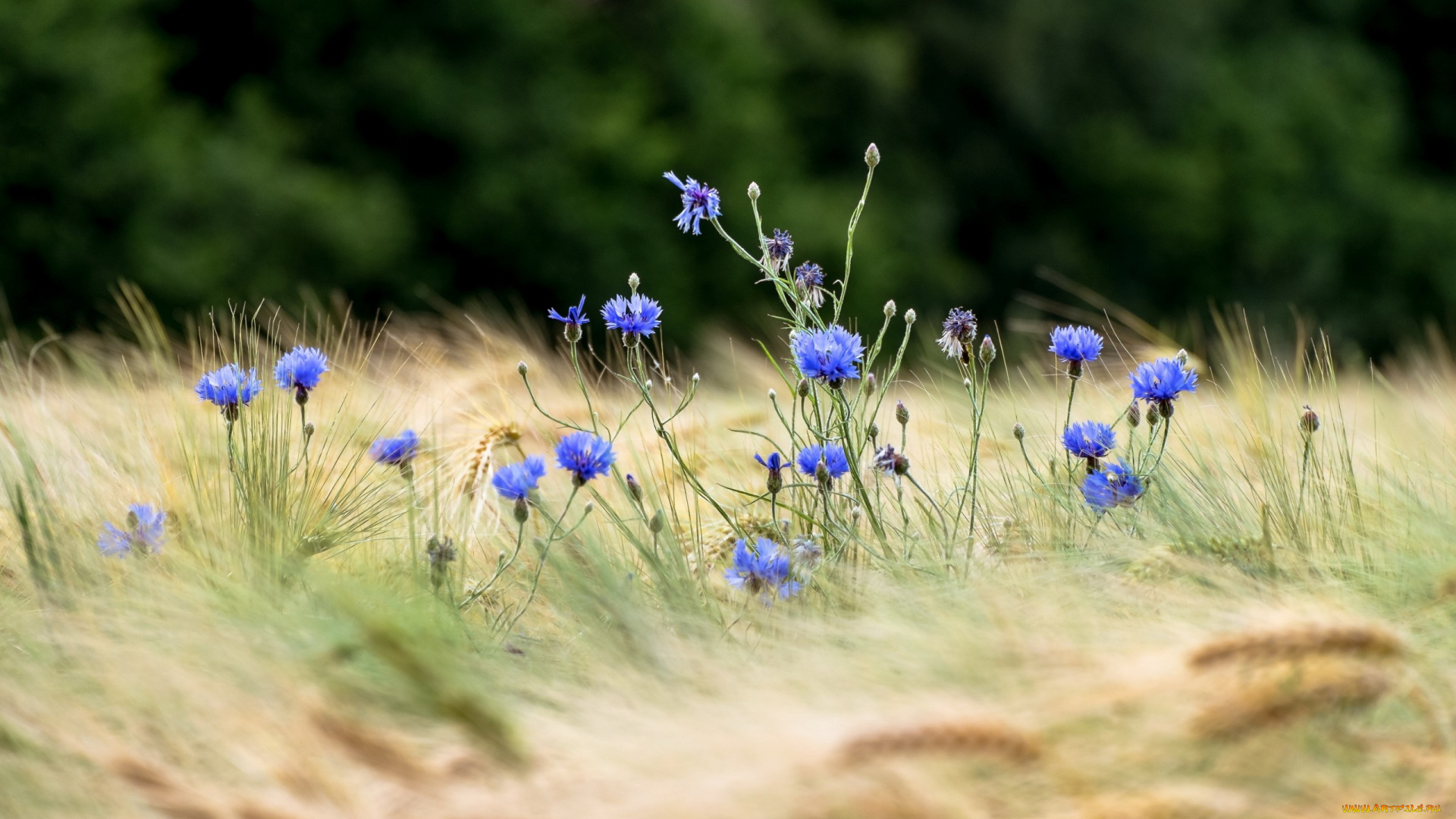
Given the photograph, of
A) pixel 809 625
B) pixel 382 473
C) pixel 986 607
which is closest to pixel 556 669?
pixel 809 625

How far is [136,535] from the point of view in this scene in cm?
143

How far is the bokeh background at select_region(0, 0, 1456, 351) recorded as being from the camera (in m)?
8.16

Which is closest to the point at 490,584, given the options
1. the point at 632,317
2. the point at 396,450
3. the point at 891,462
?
the point at 396,450

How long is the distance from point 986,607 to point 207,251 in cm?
791

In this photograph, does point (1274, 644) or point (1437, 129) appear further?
point (1437, 129)

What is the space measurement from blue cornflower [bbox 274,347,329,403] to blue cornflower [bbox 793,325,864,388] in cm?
59

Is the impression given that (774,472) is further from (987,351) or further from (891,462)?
(987,351)

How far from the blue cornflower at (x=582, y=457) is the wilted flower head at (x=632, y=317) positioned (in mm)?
207

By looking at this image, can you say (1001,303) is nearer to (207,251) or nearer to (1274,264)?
(1274,264)

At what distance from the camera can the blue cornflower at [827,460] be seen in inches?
59.5

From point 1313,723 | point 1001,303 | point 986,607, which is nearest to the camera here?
point 1313,723

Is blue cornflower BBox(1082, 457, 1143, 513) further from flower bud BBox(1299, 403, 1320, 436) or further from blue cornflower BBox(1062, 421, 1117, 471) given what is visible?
flower bud BBox(1299, 403, 1320, 436)

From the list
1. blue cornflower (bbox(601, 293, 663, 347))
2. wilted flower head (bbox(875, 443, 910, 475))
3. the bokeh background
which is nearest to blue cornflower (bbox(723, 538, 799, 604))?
wilted flower head (bbox(875, 443, 910, 475))

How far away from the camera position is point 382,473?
1.78 meters
